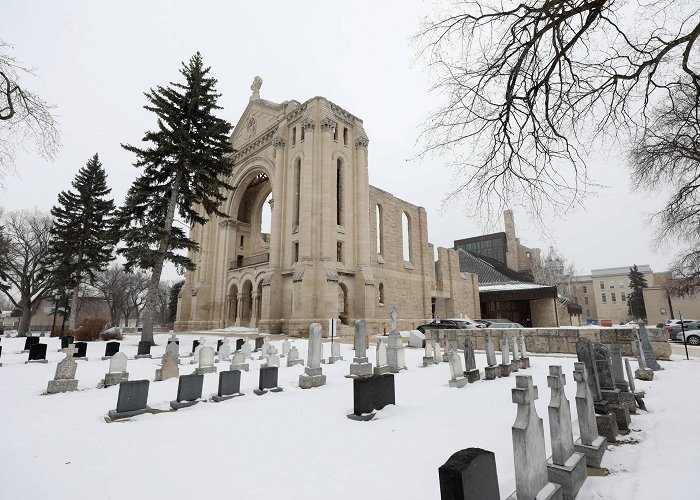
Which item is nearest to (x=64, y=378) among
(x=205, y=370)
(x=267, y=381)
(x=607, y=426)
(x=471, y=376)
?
(x=205, y=370)

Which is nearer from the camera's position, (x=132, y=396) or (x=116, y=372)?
(x=132, y=396)

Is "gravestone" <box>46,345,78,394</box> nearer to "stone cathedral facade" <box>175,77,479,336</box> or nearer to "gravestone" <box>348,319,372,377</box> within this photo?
"gravestone" <box>348,319,372,377</box>

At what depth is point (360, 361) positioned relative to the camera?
29.7ft

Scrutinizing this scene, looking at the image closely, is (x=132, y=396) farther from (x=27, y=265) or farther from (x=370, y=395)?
Answer: (x=27, y=265)

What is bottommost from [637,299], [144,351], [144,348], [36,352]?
[144,351]

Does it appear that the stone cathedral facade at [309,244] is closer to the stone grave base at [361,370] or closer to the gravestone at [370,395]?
the stone grave base at [361,370]

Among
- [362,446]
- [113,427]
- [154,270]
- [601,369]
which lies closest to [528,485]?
[362,446]

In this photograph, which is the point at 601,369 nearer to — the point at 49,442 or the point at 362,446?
the point at 362,446

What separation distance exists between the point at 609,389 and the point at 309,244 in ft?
66.2

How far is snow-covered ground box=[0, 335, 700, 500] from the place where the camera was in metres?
2.88

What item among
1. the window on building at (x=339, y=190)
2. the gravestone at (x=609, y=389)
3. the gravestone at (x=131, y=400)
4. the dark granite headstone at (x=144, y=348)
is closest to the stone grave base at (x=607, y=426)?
the gravestone at (x=609, y=389)

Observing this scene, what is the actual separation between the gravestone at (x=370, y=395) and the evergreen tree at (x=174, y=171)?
13.9 meters

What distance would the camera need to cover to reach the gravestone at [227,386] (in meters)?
6.36

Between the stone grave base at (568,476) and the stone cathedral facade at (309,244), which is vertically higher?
the stone cathedral facade at (309,244)
